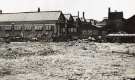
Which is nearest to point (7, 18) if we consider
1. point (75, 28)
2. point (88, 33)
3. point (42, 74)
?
point (75, 28)

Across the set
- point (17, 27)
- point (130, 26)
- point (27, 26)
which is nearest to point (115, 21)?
point (130, 26)

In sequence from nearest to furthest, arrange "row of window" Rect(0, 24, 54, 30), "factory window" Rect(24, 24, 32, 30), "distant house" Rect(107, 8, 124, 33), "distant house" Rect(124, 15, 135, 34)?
"row of window" Rect(0, 24, 54, 30) → "factory window" Rect(24, 24, 32, 30) → "distant house" Rect(124, 15, 135, 34) → "distant house" Rect(107, 8, 124, 33)

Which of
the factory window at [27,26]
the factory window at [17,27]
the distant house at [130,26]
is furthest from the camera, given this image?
the distant house at [130,26]

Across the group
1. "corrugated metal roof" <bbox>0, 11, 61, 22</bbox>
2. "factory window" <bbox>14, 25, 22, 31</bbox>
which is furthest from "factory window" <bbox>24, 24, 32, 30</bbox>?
"corrugated metal roof" <bbox>0, 11, 61, 22</bbox>

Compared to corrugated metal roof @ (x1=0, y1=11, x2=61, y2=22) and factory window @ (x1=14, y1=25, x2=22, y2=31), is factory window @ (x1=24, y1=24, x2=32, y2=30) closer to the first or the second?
factory window @ (x1=14, y1=25, x2=22, y2=31)

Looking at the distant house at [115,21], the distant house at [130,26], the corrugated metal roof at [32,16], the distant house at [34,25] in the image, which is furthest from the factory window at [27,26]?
the distant house at [115,21]

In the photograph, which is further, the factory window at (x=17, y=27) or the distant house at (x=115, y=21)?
the distant house at (x=115, y=21)

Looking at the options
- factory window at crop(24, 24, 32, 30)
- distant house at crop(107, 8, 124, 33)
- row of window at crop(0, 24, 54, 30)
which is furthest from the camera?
distant house at crop(107, 8, 124, 33)

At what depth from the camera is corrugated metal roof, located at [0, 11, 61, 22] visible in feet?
202

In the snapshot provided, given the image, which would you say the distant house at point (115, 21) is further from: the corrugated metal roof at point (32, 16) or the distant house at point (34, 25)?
the corrugated metal roof at point (32, 16)

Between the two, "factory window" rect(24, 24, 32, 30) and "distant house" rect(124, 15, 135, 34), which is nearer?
"factory window" rect(24, 24, 32, 30)

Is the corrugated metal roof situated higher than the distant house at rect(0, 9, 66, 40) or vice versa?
the corrugated metal roof

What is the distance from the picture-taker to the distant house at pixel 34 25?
195ft

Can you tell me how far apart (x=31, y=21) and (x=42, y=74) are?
51.2 meters
